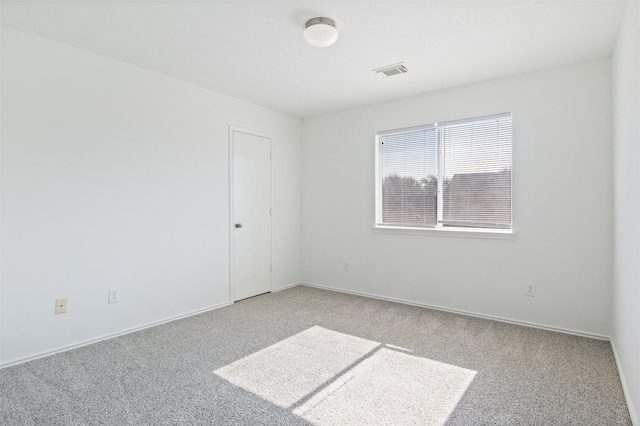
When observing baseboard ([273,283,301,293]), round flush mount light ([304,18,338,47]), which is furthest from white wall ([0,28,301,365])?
round flush mount light ([304,18,338,47])

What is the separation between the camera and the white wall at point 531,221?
2943 mm

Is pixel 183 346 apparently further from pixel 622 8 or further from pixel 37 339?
pixel 622 8

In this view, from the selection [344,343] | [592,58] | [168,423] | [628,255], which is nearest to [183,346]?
[168,423]

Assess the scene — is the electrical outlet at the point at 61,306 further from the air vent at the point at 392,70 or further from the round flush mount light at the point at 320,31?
the air vent at the point at 392,70

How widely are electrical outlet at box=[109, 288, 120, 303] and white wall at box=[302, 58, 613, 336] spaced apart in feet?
8.95

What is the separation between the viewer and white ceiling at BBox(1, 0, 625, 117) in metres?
2.23

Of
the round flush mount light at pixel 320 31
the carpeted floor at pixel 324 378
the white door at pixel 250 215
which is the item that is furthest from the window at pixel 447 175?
the round flush mount light at pixel 320 31

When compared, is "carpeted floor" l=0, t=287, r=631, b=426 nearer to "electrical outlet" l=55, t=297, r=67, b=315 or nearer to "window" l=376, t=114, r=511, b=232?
"electrical outlet" l=55, t=297, r=67, b=315

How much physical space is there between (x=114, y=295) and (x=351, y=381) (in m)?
2.20

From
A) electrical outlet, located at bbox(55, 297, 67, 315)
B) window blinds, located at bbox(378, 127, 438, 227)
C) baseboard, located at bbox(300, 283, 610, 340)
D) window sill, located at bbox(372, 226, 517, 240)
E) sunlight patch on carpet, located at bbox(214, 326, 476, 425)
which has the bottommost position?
sunlight patch on carpet, located at bbox(214, 326, 476, 425)

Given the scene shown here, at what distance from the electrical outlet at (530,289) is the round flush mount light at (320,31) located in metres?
2.83

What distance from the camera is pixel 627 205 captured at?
2115 mm

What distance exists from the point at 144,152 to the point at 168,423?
2.38m

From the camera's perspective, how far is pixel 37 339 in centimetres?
259
